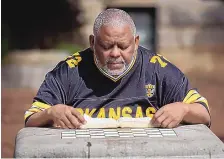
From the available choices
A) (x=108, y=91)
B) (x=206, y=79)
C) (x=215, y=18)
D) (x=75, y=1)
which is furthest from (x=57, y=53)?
(x=108, y=91)

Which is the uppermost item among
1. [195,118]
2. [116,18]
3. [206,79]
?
[116,18]

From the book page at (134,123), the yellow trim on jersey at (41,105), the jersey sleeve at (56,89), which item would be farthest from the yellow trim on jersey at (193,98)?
the yellow trim on jersey at (41,105)

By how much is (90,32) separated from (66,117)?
750 centimetres

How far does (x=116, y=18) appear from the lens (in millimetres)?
2836

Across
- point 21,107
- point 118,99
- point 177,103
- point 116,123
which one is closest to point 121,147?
point 116,123

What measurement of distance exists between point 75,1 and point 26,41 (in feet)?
3.40

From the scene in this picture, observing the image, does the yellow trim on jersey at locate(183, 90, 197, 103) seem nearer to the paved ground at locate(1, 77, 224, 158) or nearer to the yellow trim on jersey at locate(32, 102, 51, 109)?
the yellow trim on jersey at locate(32, 102, 51, 109)

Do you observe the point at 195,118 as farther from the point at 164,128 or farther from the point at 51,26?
the point at 51,26

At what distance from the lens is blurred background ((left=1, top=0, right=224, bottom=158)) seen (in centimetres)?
895

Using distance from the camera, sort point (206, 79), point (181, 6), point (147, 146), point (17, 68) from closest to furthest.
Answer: point (147, 146) → point (17, 68) → point (206, 79) → point (181, 6)

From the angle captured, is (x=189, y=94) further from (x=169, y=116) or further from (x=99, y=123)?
(x=99, y=123)

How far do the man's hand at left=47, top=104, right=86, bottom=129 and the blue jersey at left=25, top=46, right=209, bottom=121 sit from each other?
8.1 inches

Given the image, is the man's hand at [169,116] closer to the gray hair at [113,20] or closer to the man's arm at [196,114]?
the man's arm at [196,114]

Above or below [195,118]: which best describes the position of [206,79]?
below
